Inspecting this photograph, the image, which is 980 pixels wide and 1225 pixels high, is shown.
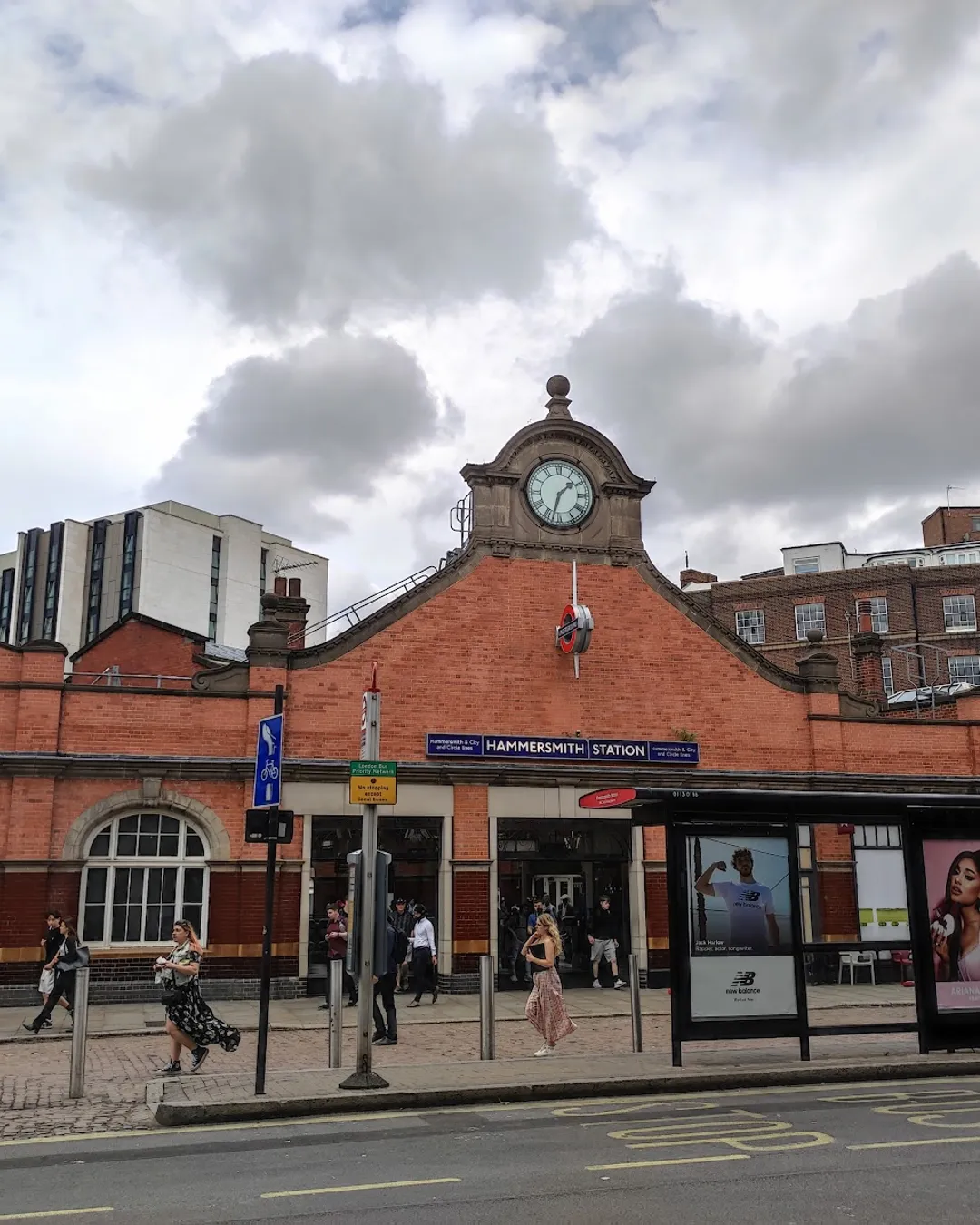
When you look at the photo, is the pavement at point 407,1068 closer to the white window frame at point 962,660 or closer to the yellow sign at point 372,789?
the yellow sign at point 372,789

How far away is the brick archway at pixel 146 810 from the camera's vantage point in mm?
20250

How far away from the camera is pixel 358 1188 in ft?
26.0

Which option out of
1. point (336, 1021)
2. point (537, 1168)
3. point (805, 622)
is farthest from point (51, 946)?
point (805, 622)

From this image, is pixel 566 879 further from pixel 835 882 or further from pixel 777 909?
pixel 777 909

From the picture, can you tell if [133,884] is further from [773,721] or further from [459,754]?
[773,721]

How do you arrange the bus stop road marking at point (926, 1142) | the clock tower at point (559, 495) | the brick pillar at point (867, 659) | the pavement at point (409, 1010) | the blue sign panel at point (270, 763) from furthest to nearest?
the brick pillar at point (867, 659) → the clock tower at point (559, 495) → the pavement at point (409, 1010) → the blue sign panel at point (270, 763) → the bus stop road marking at point (926, 1142)

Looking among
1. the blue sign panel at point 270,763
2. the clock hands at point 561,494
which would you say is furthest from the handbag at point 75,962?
the clock hands at point 561,494

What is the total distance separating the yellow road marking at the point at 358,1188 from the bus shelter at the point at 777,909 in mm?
5769

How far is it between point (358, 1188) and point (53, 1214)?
200 centimetres

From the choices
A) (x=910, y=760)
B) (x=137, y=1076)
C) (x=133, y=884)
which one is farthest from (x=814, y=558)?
(x=137, y=1076)

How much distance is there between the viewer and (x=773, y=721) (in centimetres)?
2477

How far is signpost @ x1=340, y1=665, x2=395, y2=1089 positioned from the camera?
11602mm

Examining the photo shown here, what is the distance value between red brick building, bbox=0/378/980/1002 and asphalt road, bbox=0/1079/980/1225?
1021cm

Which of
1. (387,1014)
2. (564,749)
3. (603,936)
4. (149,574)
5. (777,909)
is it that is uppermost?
(149,574)
